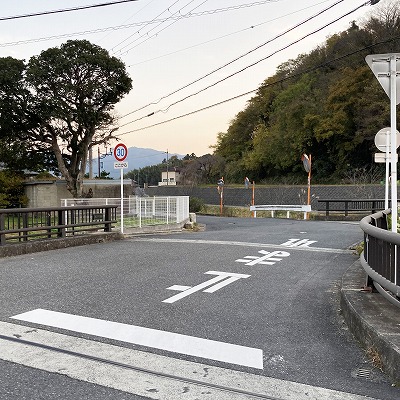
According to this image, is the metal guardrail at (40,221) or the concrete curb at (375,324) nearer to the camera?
the concrete curb at (375,324)

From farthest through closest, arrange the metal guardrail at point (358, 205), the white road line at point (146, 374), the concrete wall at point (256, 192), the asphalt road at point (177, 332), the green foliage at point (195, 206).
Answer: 1. the green foliage at point (195, 206)
2. the concrete wall at point (256, 192)
3. the metal guardrail at point (358, 205)
4. the asphalt road at point (177, 332)
5. the white road line at point (146, 374)

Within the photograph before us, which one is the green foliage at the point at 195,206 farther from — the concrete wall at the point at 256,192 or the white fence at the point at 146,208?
the white fence at the point at 146,208

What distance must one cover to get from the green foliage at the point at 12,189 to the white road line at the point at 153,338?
29813 mm

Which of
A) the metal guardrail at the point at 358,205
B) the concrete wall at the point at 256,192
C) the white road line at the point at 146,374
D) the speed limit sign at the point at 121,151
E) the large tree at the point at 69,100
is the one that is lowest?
the white road line at the point at 146,374

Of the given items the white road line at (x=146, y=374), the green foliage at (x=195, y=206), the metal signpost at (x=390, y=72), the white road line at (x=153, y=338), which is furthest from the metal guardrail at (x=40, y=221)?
the green foliage at (x=195, y=206)

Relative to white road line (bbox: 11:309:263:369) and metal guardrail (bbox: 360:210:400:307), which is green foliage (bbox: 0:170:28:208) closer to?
white road line (bbox: 11:309:263:369)

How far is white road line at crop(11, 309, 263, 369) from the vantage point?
3.58 m

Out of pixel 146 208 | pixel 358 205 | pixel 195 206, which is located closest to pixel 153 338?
pixel 146 208

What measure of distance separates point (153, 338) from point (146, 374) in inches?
30.9

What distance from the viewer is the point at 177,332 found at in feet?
13.7

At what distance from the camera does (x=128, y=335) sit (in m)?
4.08

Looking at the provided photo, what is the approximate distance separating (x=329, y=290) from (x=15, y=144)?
2922 cm

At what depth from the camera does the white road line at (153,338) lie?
141 inches

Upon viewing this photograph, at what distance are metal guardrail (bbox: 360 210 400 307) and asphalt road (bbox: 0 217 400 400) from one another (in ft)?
1.95
